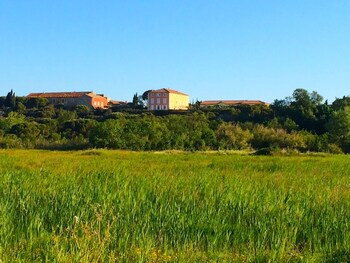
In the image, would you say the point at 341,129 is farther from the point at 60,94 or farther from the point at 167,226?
the point at 60,94

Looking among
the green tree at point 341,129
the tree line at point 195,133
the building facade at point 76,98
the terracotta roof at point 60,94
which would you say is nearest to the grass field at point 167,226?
the tree line at point 195,133

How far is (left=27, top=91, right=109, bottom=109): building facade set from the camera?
82875 millimetres

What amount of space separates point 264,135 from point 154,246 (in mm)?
38939

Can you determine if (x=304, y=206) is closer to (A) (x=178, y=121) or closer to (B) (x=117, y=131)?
(B) (x=117, y=131)

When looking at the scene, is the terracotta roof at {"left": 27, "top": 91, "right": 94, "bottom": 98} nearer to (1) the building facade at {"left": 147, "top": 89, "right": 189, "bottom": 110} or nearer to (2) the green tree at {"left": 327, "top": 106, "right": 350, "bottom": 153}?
(1) the building facade at {"left": 147, "top": 89, "right": 189, "bottom": 110}

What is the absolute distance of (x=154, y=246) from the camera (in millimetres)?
4348

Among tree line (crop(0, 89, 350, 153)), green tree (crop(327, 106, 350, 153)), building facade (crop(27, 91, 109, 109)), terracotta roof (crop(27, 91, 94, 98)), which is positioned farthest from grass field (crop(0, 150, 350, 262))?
terracotta roof (crop(27, 91, 94, 98))

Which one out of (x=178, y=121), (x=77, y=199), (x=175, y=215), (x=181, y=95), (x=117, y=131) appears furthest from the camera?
(x=181, y=95)

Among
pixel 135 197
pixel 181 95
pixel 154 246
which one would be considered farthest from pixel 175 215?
pixel 181 95

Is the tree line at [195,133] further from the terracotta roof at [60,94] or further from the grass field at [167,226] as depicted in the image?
the terracotta roof at [60,94]

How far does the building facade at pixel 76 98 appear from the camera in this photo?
8288 centimetres

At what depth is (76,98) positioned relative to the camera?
87.4 meters

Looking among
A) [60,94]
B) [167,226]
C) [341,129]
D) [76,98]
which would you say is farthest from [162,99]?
[167,226]

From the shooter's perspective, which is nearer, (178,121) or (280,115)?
(178,121)
